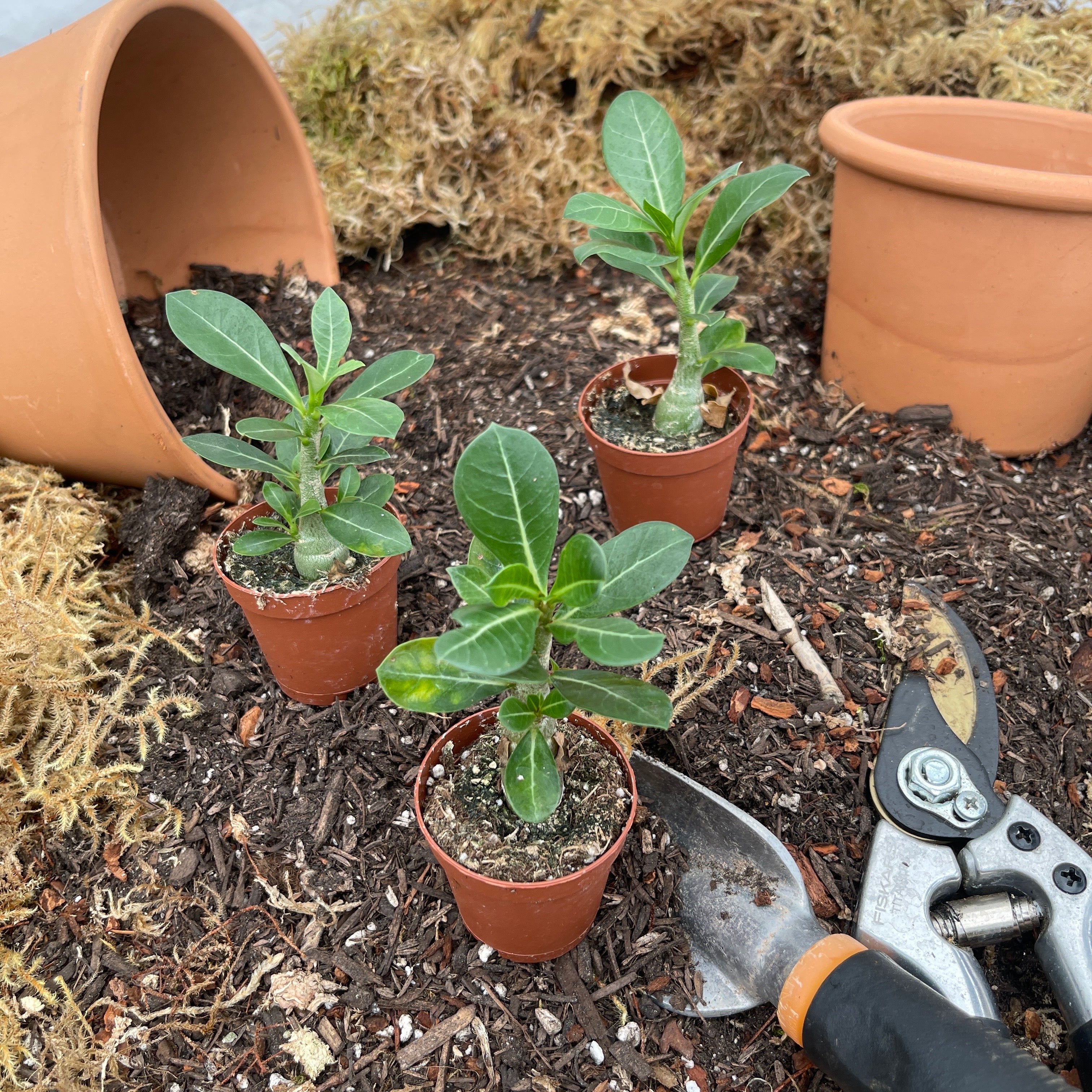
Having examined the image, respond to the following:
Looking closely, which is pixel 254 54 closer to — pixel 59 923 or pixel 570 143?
pixel 570 143

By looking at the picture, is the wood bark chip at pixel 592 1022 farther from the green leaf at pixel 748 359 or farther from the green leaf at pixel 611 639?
the green leaf at pixel 748 359

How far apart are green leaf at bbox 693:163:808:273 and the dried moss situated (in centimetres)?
84

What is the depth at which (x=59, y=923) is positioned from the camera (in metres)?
1.22

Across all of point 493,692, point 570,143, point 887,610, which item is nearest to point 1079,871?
point 887,610

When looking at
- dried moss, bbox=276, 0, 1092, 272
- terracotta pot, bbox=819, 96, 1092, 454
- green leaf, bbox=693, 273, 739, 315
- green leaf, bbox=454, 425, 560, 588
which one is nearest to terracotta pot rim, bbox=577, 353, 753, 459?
green leaf, bbox=693, 273, 739, 315

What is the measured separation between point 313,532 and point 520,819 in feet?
1.70

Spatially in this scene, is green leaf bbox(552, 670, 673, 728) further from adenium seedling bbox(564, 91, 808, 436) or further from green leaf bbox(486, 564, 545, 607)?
adenium seedling bbox(564, 91, 808, 436)

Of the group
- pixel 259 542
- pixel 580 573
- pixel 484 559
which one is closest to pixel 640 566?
pixel 580 573

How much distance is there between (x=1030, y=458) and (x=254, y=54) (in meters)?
1.89

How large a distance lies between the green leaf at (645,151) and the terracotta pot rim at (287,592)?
0.74 m

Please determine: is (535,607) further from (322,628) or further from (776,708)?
(776,708)

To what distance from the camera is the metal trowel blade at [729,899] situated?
1.04 metres

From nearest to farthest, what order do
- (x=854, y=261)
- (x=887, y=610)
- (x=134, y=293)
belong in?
(x=887, y=610) → (x=854, y=261) → (x=134, y=293)

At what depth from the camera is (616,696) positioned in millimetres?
859
